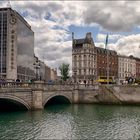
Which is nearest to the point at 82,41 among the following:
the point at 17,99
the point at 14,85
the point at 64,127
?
the point at 14,85

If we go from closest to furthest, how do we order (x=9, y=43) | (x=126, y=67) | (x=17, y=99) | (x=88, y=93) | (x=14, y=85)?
(x=17, y=99), (x=14, y=85), (x=88, y=93), (x=9, y=43), (x=126, y=67)

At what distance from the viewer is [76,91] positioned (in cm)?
7594

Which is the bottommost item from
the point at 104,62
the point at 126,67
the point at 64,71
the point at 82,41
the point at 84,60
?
the point at 64,71

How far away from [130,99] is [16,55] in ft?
253

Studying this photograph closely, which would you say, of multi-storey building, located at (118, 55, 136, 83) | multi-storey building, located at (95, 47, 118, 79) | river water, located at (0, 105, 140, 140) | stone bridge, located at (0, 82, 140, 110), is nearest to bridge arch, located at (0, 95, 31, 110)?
stone bridge, located at (0, 82, 140, 110)

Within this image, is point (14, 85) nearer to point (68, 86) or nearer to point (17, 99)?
point (17, 99)

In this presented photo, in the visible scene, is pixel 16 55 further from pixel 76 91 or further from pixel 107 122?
pixel 107 122

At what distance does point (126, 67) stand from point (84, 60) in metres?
39.4

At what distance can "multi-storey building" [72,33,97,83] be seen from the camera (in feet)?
457

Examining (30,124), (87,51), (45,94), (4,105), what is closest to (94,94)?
(45,94)

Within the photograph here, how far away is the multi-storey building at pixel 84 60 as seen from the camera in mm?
139250

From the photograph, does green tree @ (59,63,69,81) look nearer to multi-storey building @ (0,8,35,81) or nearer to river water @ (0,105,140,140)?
multi-storey building @ (0,8,35,81)

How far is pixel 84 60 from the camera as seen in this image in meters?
140

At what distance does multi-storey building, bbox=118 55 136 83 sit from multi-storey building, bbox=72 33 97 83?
26.5 meters
